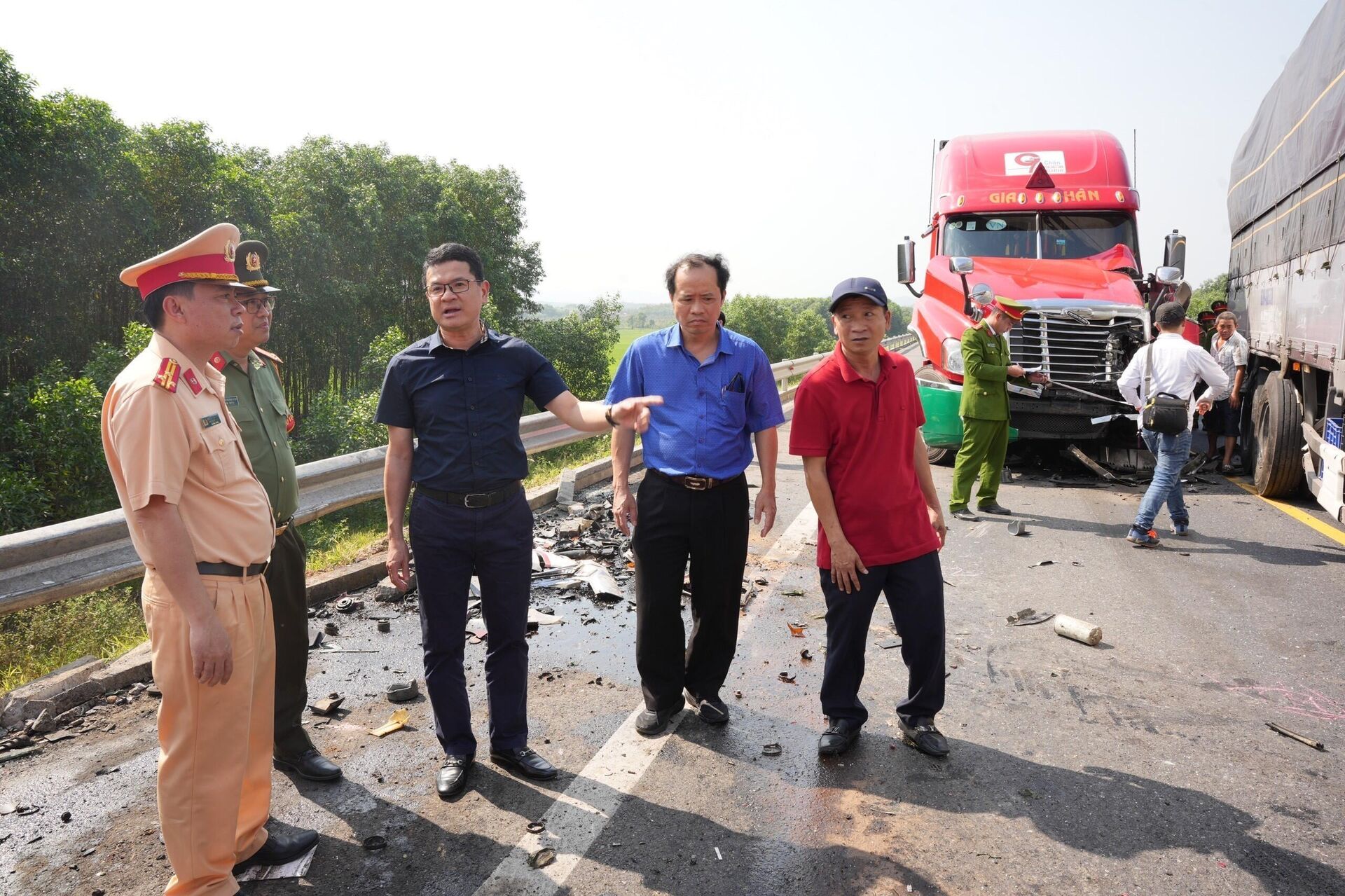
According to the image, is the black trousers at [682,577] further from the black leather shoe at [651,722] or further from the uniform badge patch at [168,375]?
the uniform badge patch at [168,375]

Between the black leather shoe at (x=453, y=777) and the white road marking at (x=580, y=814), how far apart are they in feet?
1.22

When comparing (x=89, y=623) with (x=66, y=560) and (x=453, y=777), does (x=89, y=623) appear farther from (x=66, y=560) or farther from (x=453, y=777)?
(x=453, y=777)

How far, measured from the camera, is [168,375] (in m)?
2.42

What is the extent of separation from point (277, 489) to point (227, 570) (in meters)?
0.89

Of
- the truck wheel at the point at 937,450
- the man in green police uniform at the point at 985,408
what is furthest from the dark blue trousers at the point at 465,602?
the truck wheel at the point at 937,450

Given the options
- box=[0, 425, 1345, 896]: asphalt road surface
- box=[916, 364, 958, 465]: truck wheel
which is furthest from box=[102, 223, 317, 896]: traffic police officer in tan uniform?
box=[916, 364, 958, 465]: truck wheel

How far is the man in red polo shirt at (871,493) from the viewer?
11.8 ft

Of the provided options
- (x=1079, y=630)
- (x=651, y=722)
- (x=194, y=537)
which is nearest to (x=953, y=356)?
(x=1079, y=630)

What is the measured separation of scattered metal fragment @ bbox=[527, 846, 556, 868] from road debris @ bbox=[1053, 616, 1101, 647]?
3276 mm

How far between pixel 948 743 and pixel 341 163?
118 ft

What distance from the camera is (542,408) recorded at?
3.76 meters

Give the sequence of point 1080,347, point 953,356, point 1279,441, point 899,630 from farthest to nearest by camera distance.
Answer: point 953,356 → point 1080,347 → point 1279,441 → point 899,630

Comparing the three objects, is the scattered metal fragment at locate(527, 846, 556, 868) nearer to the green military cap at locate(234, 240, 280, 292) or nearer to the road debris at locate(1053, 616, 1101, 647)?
the green military cap at locate(234, 240, 280, 292)

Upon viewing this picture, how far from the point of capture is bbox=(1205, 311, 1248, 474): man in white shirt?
10.4 meters
